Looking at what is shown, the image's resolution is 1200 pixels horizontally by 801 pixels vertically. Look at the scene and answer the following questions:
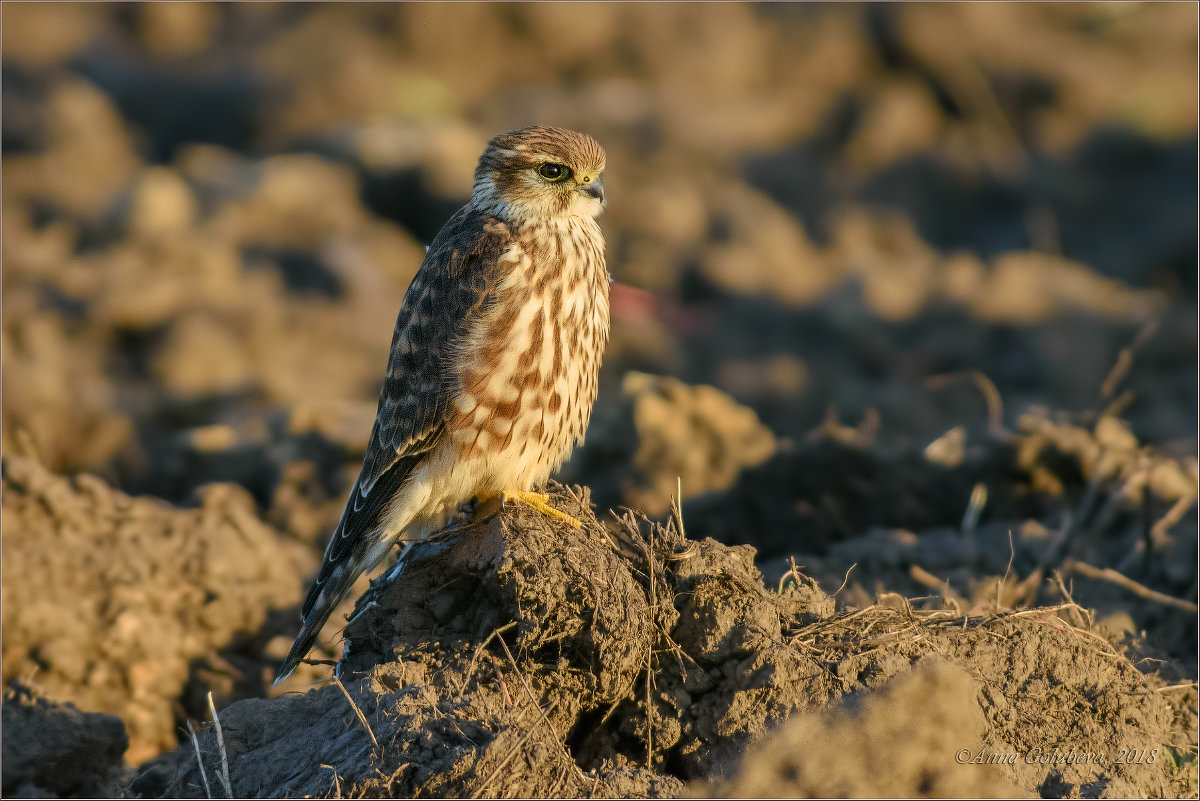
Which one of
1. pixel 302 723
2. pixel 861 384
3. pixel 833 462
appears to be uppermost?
pixel 302 723

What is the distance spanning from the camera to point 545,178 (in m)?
4.70

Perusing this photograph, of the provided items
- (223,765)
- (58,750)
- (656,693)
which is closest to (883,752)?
(656,693)

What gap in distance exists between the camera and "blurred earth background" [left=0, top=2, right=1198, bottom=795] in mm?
5418

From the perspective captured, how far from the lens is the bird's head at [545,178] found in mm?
4699

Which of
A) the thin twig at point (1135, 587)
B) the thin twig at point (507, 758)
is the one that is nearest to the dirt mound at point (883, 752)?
the thin twig at point (507, 758)

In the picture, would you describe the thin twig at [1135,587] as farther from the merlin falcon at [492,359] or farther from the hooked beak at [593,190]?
the hooked beak at [593,190]

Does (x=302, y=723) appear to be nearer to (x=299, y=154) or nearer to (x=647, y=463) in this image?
(x=647, y=463)

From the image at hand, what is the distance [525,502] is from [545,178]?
131 cm

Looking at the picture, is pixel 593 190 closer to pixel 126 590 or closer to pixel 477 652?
pixel 477 652

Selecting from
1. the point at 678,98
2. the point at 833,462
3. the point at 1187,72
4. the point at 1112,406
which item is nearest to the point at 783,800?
the point at 833,462

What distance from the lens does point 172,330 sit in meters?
9.26

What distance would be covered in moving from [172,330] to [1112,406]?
6.79 metres

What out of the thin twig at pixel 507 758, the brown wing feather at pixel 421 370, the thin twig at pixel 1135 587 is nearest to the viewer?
the thin twig at pixel 507 758

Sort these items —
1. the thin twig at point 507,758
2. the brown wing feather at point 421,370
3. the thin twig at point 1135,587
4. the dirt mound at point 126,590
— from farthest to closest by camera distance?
1. the dirt mound at point 126,590
2. the thin twig at point 1135,587
3. the brown wing feather at point 421,370
4. the thin twig at point 507,758
